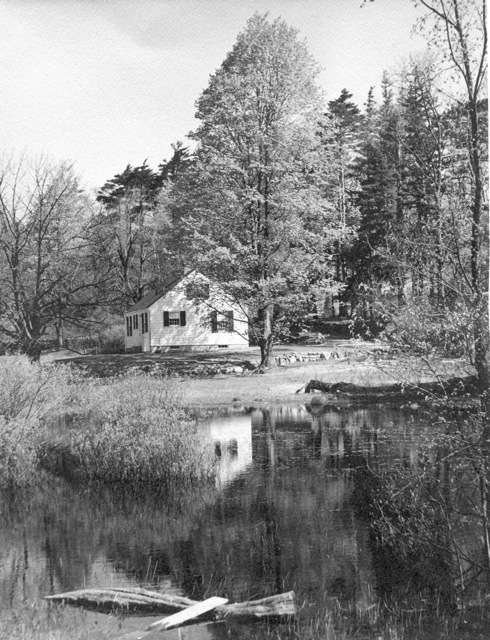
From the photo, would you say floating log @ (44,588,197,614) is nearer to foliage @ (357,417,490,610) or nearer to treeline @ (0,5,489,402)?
foliage @ (357,417,490,610)

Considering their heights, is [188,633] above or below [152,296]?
below

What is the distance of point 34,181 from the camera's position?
1255 centimetres

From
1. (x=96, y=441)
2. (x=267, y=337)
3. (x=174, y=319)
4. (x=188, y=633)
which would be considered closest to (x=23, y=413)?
(x=96, y=441)

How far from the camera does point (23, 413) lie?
28.6 feet

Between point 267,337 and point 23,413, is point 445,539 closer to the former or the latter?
point 23,413

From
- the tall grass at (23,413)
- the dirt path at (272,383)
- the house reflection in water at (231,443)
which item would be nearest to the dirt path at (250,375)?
the dirt path at (272,383)

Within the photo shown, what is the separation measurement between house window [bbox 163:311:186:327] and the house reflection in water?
12.8 m

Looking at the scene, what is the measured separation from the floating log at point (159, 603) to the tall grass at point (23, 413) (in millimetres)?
3417

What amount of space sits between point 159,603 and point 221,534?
1.58 m

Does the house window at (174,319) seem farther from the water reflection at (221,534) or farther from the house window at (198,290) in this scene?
the water reflection at (221,534)

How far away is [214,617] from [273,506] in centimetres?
258

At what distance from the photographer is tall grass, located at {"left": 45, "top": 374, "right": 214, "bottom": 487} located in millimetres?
8250

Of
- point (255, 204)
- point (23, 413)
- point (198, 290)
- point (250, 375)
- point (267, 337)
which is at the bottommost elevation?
point (250, 375)

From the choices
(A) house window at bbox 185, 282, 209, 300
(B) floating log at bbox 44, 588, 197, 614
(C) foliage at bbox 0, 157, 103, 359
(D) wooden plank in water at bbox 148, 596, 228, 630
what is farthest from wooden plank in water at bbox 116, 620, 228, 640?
(A) house window at bbox 185, 282, 209, 300
